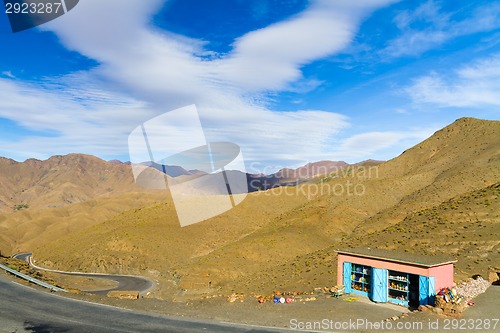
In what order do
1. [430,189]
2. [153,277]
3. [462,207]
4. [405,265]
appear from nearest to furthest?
[405,265], [462,207], [153,277], [430,189]

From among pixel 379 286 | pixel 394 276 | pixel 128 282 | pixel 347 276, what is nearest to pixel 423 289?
pixel 394 276

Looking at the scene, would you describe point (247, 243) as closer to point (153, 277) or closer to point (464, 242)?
point (153, 277)

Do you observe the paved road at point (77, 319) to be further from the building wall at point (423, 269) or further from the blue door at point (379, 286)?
the building wall at point (423, 269)

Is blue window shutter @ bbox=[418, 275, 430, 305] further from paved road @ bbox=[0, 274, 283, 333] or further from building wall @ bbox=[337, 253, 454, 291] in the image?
paved road @ bbox=[0, 274, 283, 333]

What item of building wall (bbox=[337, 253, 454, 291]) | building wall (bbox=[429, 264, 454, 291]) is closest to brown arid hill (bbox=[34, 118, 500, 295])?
building wall (bbox=[429, 264, 454, 291])

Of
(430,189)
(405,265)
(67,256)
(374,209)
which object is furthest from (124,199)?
(405,265)

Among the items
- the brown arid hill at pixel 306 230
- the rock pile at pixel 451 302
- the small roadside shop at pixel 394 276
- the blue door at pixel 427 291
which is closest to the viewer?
the rock pile at pixel 451 302

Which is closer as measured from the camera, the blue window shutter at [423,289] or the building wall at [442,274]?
the blue window shutter at [423,289]

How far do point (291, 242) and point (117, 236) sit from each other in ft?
121

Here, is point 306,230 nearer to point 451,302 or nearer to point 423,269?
point 423,269

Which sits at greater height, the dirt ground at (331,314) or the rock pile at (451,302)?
the rock pile at (451,302)

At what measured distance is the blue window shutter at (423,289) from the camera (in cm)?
2417

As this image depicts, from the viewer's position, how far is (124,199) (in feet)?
531

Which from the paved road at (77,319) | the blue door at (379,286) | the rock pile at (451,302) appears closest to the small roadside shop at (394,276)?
the blue door at (379,286)
